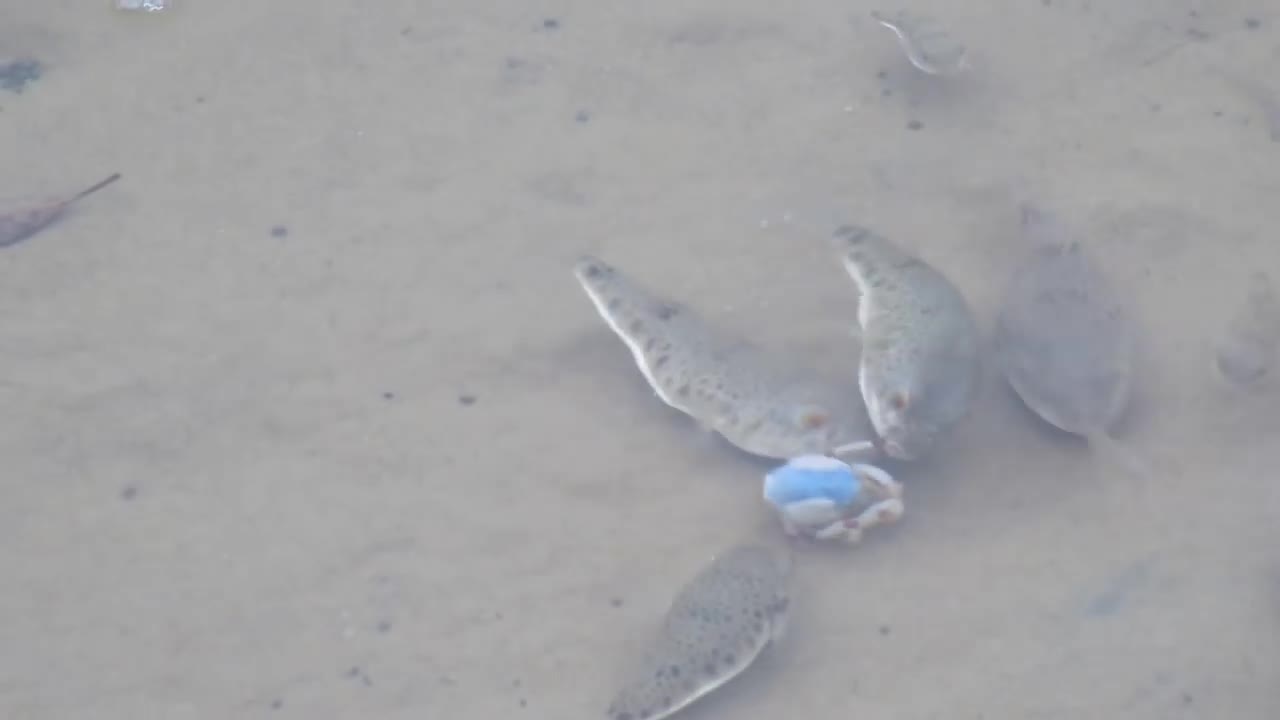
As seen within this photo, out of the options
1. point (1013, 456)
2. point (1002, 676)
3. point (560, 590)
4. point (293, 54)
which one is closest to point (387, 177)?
point (293, 54)

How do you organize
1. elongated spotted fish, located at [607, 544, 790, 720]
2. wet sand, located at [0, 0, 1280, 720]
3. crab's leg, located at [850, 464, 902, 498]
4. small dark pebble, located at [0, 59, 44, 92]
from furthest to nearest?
small dark pebble, located at [0, 59, 44, 92] → crab's leg, located at [850, 464, 902, 498] → wet sand, located at [0, 0, 1280, 720] → elongated spotted fish, located at [607, 544, 790, 720]

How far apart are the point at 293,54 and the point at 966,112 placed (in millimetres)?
2868

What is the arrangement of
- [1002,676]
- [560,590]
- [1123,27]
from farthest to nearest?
[1123,27] → [560,590] → [1002,676]

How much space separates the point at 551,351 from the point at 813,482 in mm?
1162

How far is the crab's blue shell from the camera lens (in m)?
3.73

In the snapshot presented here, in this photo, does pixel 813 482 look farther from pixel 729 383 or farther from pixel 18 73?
pixel 18 73

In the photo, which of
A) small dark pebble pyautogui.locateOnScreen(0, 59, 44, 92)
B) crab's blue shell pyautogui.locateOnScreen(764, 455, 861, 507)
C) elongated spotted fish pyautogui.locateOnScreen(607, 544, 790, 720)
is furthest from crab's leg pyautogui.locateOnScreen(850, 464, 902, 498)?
small dark pebble pyautogui.locateOnScreen(0, 59, 44, 92)

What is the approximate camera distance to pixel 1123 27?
5.60m

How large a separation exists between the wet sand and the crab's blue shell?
0.69ft

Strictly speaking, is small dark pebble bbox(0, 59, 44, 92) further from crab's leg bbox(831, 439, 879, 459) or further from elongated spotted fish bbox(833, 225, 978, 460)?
crab's leg bbox(831, 439, 879, 459)

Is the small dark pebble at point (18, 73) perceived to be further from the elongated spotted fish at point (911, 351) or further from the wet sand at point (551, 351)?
the elongated spotted fish at point (911, 351)

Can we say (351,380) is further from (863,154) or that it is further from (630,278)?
(863,154)

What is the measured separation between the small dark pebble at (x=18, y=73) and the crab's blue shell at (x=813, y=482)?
3816 millimetres

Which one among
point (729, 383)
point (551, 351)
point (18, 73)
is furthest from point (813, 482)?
point (18, 73)
